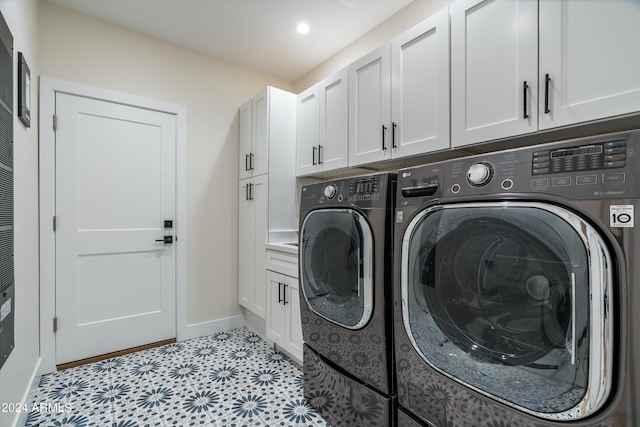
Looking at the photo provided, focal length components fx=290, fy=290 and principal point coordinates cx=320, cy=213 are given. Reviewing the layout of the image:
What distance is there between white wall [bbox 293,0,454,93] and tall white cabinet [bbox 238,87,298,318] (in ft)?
1.89

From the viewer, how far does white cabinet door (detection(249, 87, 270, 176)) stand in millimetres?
2475

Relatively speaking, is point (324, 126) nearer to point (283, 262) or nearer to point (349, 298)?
point (283, 262)

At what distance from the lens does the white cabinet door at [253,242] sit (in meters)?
2.51

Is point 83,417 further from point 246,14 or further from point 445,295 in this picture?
point 246,14

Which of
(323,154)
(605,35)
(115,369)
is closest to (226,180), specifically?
(323,154)

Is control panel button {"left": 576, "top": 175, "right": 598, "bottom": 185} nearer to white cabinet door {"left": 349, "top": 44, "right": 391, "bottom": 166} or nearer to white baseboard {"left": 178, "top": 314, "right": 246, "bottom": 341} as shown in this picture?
white cabinet door {"left": 349, "top": 44, "right": 391, "bottom": 166}

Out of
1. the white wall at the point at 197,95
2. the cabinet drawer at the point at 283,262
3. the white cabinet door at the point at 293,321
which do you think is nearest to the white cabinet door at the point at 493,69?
the cabinet drawer at the point at 283,262

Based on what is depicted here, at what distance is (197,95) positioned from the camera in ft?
9.08

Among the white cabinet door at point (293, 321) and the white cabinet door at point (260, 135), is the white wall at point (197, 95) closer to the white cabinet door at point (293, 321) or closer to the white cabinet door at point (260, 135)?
the white cabinet door at point (260, 135)

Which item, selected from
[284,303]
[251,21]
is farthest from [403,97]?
[284,303]

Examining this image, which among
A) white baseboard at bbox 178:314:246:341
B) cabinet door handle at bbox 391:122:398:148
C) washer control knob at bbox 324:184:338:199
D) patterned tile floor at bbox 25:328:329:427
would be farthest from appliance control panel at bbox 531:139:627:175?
white baseboard at bbox 178:314:246:341

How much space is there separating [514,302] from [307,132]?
1.95m

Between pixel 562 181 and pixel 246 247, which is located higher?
pixel 562 181

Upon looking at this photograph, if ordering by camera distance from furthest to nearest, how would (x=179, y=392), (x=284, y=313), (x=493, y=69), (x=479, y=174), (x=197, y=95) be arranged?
1. (x=197, y=95)
2. (x=284, y=313)
3. (x=179, y=392)
4. (x=493, y=69)
5. (x=479, y=174)
